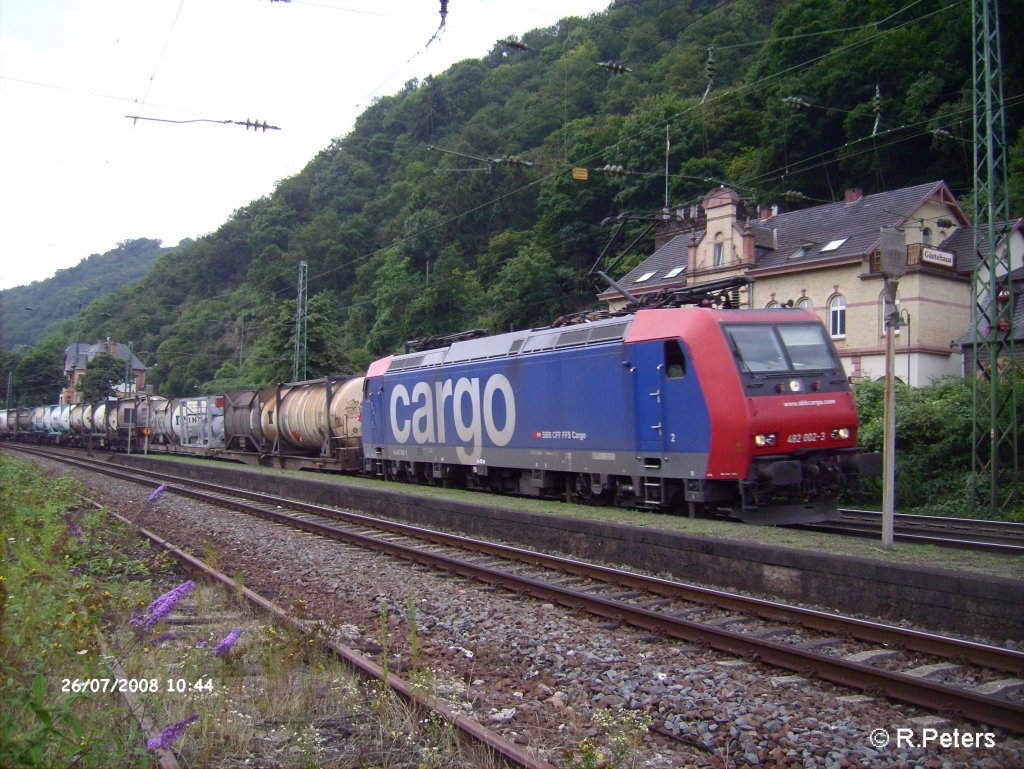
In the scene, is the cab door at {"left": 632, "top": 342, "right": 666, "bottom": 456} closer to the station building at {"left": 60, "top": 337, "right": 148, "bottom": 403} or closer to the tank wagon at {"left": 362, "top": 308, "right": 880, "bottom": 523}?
the tank wagon at {"left": 362, "top": 308, "right": 880, "bottom": 523}

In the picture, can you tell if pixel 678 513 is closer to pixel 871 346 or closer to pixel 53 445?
pixel 871 346

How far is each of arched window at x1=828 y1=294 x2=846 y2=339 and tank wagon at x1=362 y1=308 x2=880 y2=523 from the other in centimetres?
2094

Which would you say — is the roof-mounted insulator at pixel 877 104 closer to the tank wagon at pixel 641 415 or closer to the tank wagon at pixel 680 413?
the tank wagon at pixel 641 415

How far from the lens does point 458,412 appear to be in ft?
61.0

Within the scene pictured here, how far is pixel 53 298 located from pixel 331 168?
32937mm

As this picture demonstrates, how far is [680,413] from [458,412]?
23.7ft

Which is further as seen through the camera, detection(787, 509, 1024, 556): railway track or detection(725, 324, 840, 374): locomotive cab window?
detection(725, 324, 840, 374): locomotive cab window

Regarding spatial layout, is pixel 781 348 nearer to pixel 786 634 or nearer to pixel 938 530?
pixel 938 530

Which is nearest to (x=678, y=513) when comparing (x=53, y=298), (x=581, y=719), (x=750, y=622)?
(x=750, y=622)

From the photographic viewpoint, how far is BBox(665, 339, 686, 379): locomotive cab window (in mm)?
12445

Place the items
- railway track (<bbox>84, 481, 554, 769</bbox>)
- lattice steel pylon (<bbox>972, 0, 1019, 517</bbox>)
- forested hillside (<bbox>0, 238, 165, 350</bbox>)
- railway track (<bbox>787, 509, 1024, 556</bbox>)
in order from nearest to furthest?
railway track (<bbox>84, 481, 554, 769</bbox>), railway track (<bbox>787, 509, 1024, 556</bbox>), lattice steel pylon (<bbox>972, 0, 1019, 517</bbox>), forested hillside (<bbox>0, 238, 165, 350</bbox>)

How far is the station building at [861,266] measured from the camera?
106 ft

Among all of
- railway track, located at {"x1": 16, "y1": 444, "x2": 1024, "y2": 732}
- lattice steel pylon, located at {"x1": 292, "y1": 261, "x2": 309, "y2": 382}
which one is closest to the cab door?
railway track, located at {"x1": 16, "y1": 444, "x2": 1024, "y2": 732}

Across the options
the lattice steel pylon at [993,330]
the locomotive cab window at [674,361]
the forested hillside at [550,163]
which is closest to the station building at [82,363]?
the forested hillside at [550,163]
